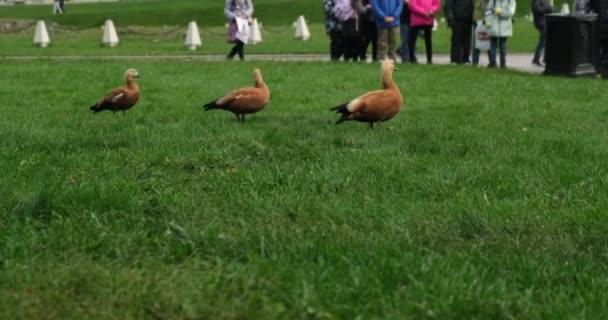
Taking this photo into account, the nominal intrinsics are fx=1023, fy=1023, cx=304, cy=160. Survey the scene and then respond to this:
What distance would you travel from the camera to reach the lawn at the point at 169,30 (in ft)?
91.4

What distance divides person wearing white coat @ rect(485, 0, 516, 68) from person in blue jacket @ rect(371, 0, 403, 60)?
1788mm

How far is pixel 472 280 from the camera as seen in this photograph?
4219 mm

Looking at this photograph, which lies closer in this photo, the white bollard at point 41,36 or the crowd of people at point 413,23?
the crowd of people at point 413,23

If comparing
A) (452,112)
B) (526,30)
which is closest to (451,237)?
(452,112)

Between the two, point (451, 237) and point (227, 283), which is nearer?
point (227, 283)

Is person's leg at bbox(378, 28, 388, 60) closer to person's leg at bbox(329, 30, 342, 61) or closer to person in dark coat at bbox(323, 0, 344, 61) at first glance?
person in dark coat at bbox(323, 0, 344, 61)

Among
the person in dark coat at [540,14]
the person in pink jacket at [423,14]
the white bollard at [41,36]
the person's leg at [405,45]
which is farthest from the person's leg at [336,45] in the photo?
the white bollard at [41,36]

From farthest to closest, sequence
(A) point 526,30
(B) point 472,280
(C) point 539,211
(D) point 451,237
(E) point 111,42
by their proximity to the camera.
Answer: (A) point 526,30 → (E) point 111,42 → (C) point 539,211 → (D) point 451,237 → (B) point 472,280

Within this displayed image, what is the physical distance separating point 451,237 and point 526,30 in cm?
3262

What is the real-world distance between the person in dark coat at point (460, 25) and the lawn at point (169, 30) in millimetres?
6511

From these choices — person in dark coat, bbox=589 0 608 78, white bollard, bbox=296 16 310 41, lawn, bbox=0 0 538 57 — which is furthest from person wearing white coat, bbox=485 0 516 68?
white bollard, bbox=296 16 310 41

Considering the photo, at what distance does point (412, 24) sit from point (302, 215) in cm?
1421

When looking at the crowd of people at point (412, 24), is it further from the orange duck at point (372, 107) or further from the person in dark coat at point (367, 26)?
the orange duck at point (372, 107)

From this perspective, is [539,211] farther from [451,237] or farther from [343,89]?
[343,89]
